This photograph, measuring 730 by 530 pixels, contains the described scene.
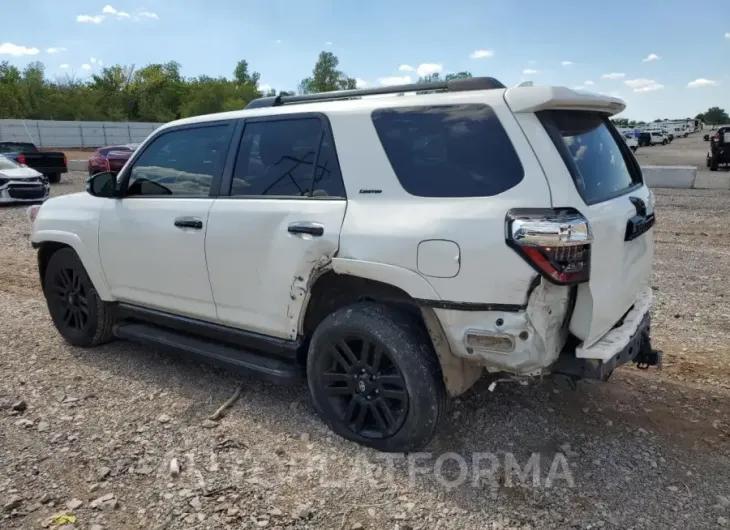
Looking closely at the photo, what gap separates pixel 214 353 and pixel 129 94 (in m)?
77.2

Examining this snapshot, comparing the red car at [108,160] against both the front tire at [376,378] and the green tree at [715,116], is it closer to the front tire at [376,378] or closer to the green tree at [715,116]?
the front tire at [376,378]

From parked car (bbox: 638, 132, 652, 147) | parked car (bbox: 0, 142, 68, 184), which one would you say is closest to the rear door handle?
parked car (bbox: 0, 142, 68, 184)

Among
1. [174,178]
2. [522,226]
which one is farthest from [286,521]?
[174,178]

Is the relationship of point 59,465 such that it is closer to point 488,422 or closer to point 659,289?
point 488,422

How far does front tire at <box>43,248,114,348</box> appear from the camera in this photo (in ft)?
15.4

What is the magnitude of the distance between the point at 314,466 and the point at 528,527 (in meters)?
1.13

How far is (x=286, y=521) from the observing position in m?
2.71

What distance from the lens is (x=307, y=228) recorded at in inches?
128

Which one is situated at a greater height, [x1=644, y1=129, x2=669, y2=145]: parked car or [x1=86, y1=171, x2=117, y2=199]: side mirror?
[x1=86, y1=171, x2=117, y2=199]: side mirror

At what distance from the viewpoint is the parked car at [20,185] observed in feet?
48.9

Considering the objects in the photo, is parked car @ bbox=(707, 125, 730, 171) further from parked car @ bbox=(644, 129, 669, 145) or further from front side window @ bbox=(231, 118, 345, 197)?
parked car @ bbox=(644, 129, 669, 145)

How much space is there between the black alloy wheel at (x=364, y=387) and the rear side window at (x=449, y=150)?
0.91m

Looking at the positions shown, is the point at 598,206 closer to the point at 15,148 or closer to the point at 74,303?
the point at 74,303

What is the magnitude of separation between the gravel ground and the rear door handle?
3.90 ft
